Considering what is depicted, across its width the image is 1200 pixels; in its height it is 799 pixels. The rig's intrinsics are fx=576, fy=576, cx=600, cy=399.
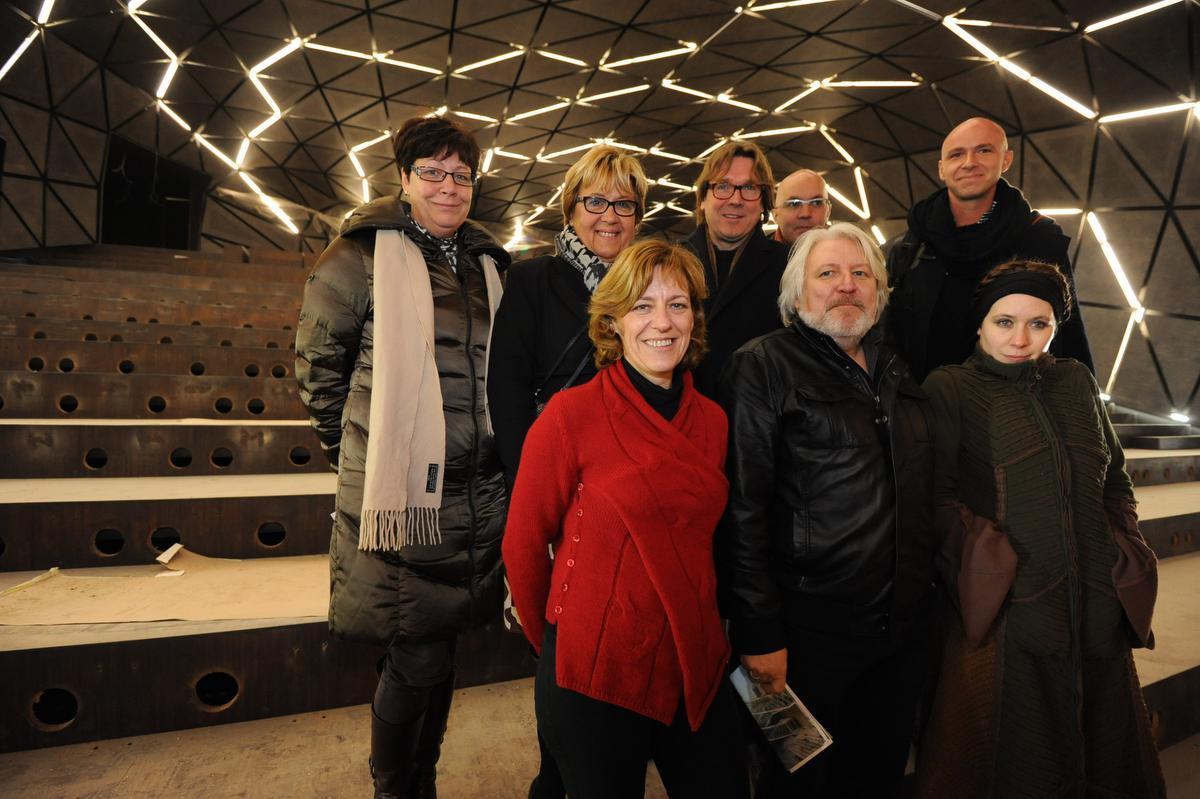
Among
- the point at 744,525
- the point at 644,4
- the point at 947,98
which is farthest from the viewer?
the point at 947,98

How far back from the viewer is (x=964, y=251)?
1.98 meters

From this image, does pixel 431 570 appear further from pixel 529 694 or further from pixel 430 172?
pixel 430 172

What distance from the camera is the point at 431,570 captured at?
1.53m

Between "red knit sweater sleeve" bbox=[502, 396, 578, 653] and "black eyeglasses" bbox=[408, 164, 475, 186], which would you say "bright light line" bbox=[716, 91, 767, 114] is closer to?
"black eyeglasses" bbox=[408, 164, 475, 186]

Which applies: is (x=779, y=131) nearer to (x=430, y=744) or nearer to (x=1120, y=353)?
(x=1120, y=353)

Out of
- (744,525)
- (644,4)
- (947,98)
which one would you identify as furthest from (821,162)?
(744,525)

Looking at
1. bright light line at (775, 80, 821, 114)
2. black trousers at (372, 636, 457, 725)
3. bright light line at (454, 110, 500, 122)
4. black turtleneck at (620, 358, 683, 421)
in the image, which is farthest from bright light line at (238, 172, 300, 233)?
black turtleneck at (620, 358, 683, 421)

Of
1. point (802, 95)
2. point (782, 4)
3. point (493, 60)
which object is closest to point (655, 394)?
point (782, 4)

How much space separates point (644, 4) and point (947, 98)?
5.49m

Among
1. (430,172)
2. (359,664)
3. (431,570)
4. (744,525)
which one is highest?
(430,172)

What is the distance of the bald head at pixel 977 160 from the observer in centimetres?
194

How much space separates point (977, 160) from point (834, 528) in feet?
4.71

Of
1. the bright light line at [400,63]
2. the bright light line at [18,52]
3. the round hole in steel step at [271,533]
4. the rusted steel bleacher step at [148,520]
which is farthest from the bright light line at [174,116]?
the round hole in steel step at [271,533]

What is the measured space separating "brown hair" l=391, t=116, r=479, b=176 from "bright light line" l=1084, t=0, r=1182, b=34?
363 inches
